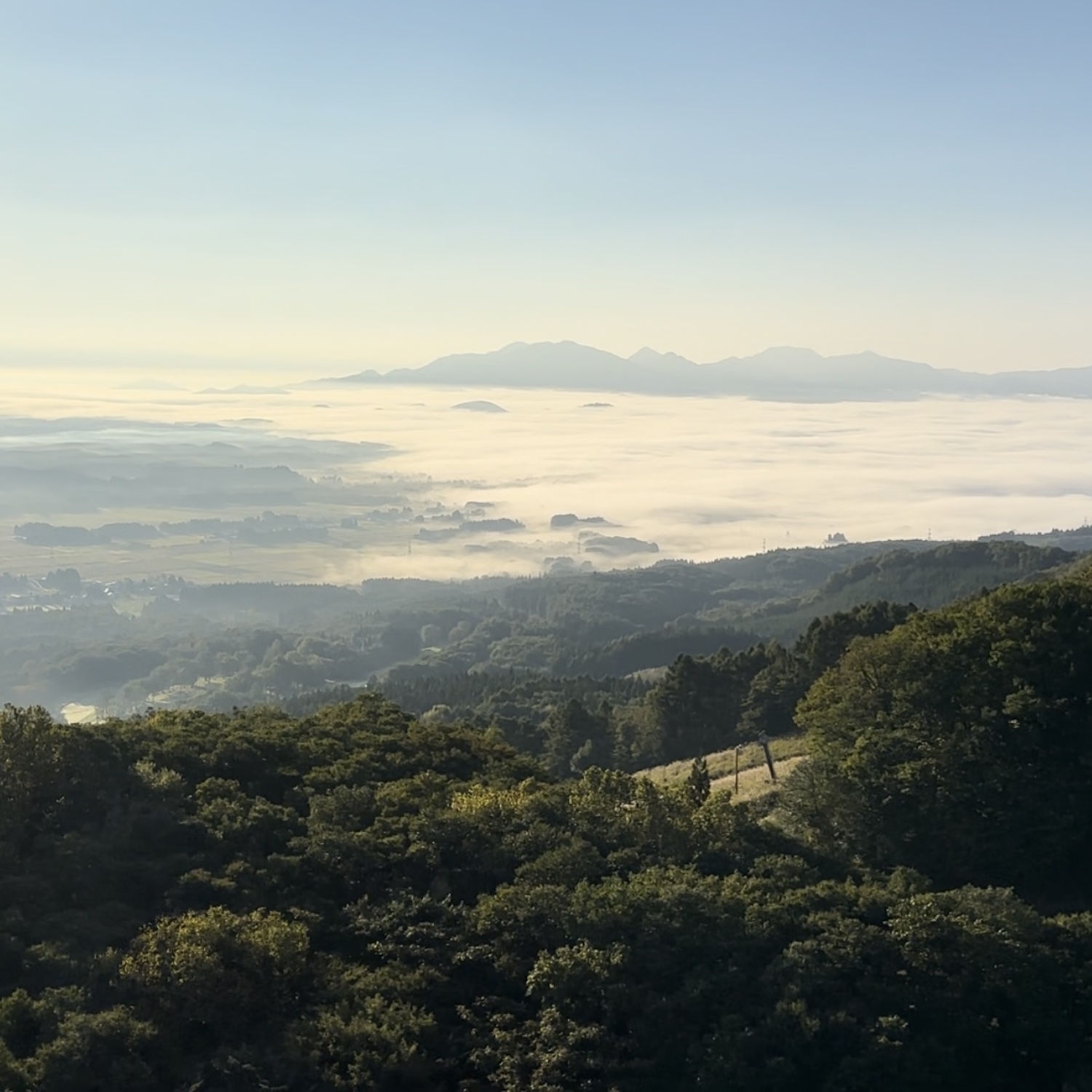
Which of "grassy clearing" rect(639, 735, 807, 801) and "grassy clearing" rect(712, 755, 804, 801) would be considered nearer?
"grassy clearing" rect(712, 755, 804, 801)

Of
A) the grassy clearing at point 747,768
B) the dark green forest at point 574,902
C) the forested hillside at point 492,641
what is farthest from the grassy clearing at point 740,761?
the forested hillside at point 492,641

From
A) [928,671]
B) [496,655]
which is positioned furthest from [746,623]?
[928,671]

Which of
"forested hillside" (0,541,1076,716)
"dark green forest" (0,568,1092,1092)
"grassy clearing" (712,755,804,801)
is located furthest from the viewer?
"forested hillside" (0,541,1076,716)

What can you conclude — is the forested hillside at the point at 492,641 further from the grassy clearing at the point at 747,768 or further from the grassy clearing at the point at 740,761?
the grassy clearing at the point at 747,768

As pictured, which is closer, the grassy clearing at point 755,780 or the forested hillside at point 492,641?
the grassy clearing at point 755,780

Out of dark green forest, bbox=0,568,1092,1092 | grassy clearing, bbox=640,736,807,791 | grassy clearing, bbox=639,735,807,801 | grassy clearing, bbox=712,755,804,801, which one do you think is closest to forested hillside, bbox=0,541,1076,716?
grassy clearing, bbox=640,736,807,791

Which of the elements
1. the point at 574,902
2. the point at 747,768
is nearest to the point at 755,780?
the point at 747,768

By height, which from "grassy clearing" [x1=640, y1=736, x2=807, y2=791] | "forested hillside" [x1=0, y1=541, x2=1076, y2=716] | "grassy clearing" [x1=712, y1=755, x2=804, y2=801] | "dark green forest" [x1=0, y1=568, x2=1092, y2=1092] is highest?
"dark green forest" [x1=0, y1=568, x2=1092, y2=1092]

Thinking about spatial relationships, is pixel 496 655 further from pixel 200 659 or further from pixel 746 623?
pixel 200 659

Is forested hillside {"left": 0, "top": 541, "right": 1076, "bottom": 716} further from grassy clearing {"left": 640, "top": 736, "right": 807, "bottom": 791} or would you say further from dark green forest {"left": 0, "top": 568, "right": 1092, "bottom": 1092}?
dark green forest {"left": 0, "top": 568, "right": 1092, "bottom": 1092}
